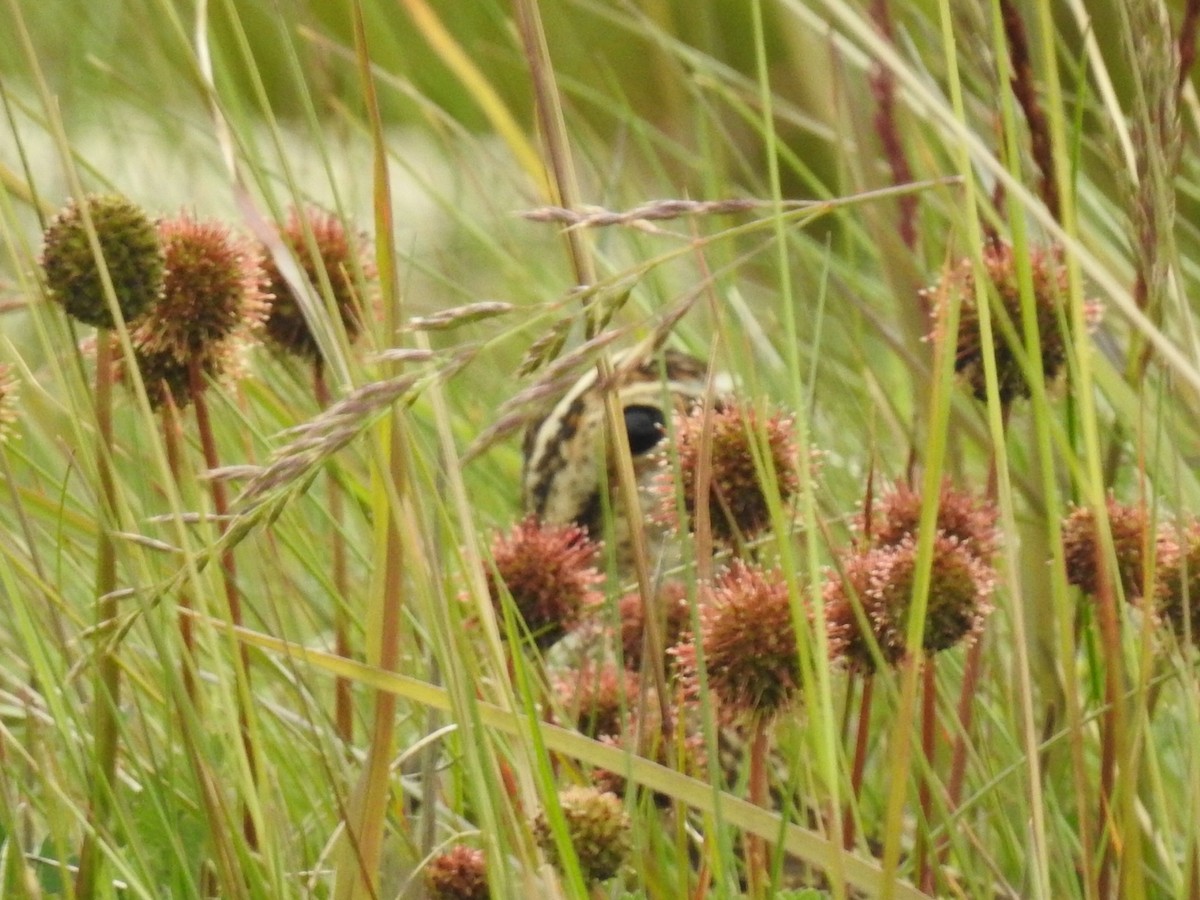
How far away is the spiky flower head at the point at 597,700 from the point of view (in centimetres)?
124

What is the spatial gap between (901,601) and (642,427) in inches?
41.9

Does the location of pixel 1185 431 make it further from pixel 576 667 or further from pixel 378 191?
pixel 378 191

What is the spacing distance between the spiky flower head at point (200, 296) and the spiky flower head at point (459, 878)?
1.24ft

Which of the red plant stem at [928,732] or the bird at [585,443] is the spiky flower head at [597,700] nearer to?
the red plant stem at [928,732]

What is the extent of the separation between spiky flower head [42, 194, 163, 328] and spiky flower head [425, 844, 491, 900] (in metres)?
0.39

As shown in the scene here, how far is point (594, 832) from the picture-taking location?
37.3 inches

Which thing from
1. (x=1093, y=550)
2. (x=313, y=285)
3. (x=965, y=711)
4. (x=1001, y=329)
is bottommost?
(x=965, y=711)

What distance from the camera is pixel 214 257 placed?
3.74 feet

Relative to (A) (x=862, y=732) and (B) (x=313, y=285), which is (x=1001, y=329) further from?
(B) (x=313, y=285)

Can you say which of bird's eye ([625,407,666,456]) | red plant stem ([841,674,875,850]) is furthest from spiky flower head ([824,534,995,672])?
bird's eye ([625,407,666,456])

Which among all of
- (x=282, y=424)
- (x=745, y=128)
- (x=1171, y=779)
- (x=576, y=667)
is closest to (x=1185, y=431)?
(x=1171, y=779)

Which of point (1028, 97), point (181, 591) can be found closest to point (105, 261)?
point (181, 591)

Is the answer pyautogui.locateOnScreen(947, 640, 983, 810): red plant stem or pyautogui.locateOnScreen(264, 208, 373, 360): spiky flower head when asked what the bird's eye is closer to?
pyautogui.locateOnScreen(264, 208, 373, 360): spiky flower head

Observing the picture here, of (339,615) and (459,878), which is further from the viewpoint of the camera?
(339,615)
